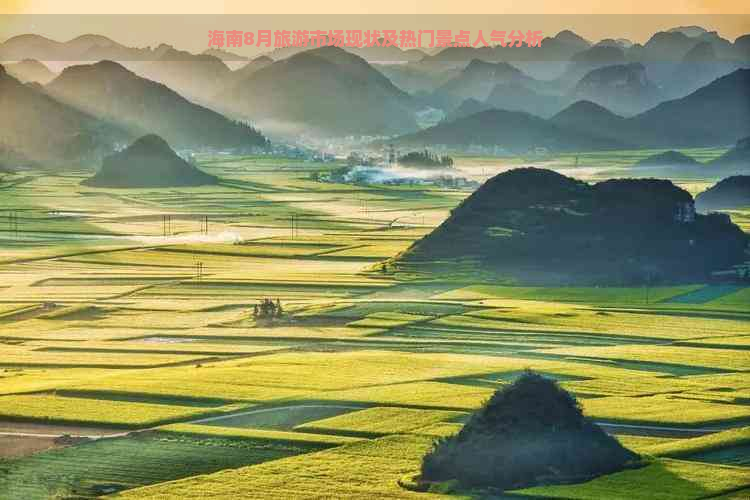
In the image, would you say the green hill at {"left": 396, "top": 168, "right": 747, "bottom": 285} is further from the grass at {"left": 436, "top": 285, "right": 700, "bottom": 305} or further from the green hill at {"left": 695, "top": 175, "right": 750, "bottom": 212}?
the green hill at {"left": 695, "top": 175, "right": 750, "bottom": 212}

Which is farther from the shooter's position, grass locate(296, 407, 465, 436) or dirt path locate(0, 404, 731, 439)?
dirt path locate(0, 404, 731, 439)

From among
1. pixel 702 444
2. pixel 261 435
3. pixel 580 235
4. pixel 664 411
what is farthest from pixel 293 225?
pixel 702 444

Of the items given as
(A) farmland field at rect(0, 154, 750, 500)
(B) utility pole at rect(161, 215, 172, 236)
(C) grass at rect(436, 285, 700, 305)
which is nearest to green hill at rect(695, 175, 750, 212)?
(A) farmland field at rect(0, 154, 750, 500)

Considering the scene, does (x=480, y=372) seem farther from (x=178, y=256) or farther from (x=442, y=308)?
(x=178, y=256)

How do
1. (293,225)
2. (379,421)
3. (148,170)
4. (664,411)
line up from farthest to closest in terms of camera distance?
(148,170) → (293,225) → (664,411) → (379,421)

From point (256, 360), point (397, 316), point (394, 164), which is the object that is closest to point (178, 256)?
point (397, 316)

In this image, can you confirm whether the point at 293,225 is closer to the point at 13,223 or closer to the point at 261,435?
the point at 13,223
